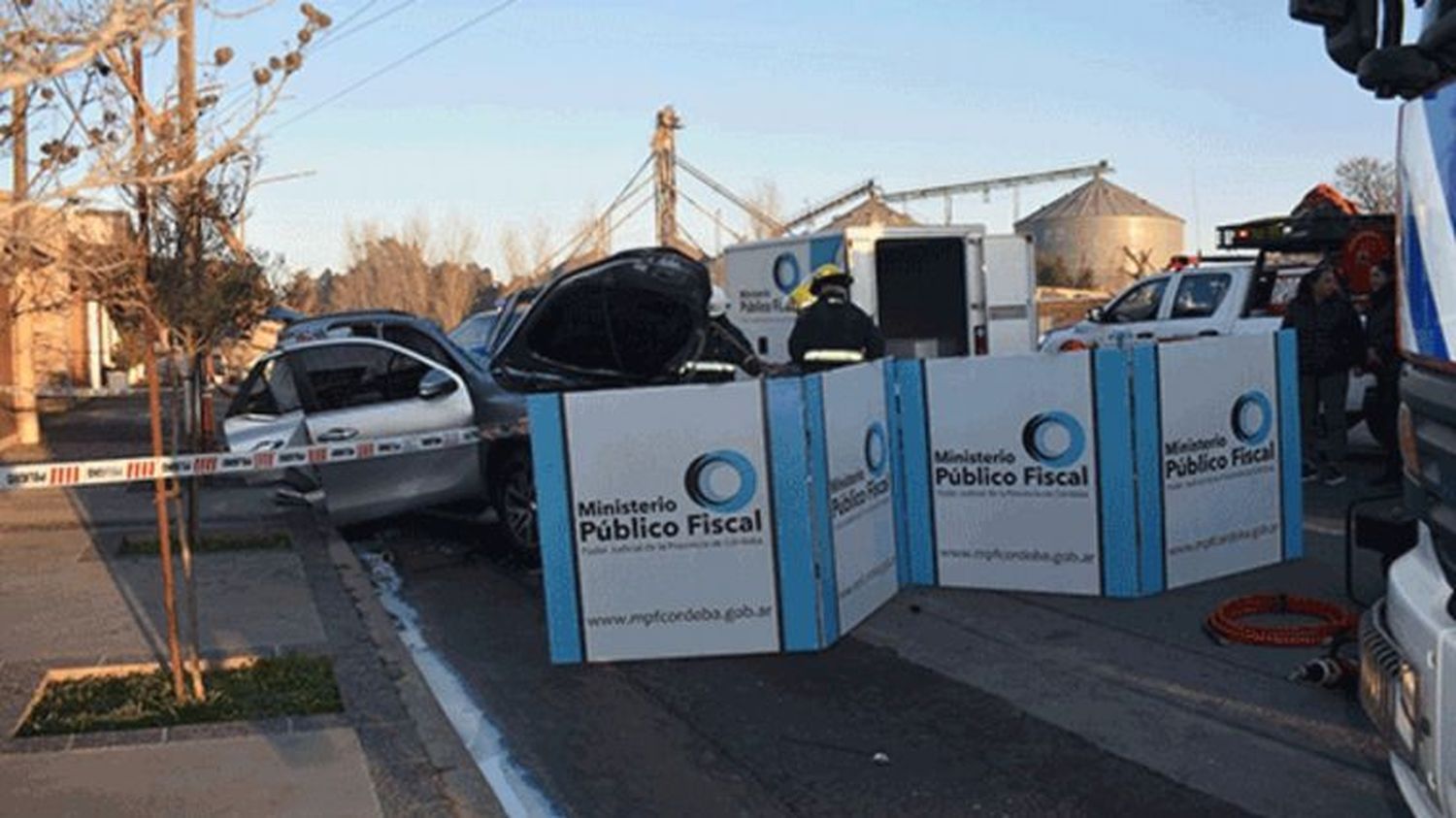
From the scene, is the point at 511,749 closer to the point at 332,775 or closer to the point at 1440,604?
the point at 332,775

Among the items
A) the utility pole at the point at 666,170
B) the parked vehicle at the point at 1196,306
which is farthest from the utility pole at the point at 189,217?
the utility pole at the point at 666,170

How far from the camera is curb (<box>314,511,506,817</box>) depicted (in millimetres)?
5227

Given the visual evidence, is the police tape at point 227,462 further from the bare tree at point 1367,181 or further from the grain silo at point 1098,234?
the grain silo at point 1098,234

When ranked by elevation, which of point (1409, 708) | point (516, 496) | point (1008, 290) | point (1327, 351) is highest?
point (1008, 290)

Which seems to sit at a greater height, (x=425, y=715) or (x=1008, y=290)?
(x=1008, y=290)

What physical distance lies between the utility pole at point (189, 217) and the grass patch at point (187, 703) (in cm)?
14

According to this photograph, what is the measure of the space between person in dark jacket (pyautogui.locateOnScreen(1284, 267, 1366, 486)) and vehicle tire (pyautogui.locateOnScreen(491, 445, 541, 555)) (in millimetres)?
6407

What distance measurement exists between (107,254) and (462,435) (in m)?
3.11

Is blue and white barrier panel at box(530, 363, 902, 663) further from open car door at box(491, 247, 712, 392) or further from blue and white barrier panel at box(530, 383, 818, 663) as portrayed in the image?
open car door at box(491, 247, 712, 392)

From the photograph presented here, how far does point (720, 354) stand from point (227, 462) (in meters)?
3.48

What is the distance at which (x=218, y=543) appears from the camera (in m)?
10.8

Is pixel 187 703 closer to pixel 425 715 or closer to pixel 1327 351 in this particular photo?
pixel 425 715

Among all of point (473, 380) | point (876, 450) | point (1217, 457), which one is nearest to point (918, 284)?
point (473, 380)

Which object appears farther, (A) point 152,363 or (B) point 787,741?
(A) point 152,363
